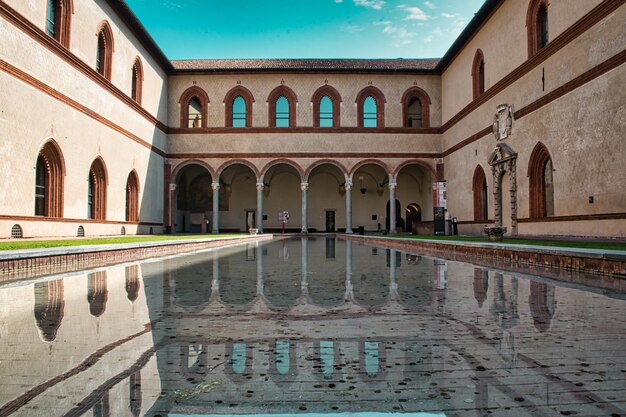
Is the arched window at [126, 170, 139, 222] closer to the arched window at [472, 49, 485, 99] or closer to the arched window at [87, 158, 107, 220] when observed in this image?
the arched window at [87, 158, 107, 220]

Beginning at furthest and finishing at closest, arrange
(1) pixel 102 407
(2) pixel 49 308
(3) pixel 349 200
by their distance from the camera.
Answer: (3) pixel 349 200
(2) pixel 49 308
(1) pixel 102 407

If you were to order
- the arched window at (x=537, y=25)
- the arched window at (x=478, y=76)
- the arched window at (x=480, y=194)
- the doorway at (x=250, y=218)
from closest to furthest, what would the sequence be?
the arched window at (x=537, y=25) < the arched window at (x=480, y=194) < the arched window at (x=478, y=76) < the doorway at (x=250, y=218)

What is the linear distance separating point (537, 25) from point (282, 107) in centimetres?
1532

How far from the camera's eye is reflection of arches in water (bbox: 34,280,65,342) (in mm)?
2693

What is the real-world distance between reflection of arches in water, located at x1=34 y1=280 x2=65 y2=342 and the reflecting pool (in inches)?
0.8

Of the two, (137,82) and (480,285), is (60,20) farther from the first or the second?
(480,285)

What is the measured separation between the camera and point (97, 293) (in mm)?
4203

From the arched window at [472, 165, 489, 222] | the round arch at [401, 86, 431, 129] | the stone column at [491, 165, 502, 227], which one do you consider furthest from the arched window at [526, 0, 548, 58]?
the round arch at [401, 86, 431, 129]

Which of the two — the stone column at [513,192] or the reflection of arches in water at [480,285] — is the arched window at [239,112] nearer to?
the stone column at [513,192]

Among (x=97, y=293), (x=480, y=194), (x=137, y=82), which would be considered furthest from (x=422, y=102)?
(x=97, y=293)

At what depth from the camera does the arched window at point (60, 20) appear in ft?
50.2

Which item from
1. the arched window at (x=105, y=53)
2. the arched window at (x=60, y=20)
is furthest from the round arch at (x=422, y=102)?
the arched window at (x=60, y=20)

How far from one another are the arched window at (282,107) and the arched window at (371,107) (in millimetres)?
4043

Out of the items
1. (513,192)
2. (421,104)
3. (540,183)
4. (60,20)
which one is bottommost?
(513,192)
